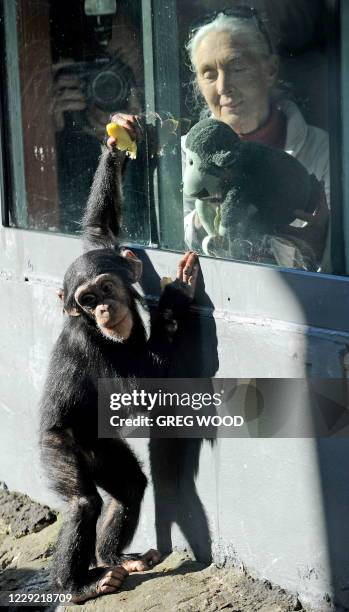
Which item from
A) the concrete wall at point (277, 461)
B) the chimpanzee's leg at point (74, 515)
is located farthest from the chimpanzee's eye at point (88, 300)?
the chimpanzee's leg at point (74, 515)

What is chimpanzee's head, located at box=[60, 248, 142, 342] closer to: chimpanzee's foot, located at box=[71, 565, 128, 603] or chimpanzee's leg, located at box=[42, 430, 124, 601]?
chimpanzee's leg, located at box=[42, 430, 124, 601]

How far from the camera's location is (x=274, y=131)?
4.07 metres

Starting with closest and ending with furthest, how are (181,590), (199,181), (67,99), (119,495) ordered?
(181,590) → (199,181) → (119,495) → (67,99)

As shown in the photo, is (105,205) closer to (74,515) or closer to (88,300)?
(88,300)

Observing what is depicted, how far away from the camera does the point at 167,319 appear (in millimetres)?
4383

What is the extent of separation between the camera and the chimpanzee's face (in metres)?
4.32

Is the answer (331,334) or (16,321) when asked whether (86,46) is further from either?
(331,334)

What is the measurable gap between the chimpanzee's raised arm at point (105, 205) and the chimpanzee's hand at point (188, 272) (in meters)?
0.57

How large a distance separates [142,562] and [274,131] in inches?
83.4

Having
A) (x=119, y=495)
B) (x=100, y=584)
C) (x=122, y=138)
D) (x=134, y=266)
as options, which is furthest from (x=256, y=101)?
(x=100, y=584)

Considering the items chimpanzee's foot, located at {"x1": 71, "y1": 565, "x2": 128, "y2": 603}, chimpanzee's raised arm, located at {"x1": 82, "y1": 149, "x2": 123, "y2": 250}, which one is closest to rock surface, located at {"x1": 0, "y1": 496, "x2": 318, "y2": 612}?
chimpanzee's foot, located at {"x1": 71, "y1": 565, "x2": 128, "y2": 603}

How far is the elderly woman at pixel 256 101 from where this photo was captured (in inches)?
156

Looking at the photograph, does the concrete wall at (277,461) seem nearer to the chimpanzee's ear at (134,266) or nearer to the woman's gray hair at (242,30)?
the chimpanzee's ear at (134,266)

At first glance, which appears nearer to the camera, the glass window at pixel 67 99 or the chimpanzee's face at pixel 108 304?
the chimpanzee's face at pixel 108 304
